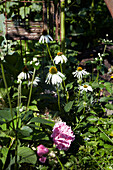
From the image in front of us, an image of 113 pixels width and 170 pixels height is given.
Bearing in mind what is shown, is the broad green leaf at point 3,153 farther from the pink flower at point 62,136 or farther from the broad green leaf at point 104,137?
the broad green leaf at point 104,137

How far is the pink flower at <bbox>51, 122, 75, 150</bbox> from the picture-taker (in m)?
1.54

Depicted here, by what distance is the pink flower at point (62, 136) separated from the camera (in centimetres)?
154

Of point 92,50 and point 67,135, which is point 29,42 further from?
point 67,135

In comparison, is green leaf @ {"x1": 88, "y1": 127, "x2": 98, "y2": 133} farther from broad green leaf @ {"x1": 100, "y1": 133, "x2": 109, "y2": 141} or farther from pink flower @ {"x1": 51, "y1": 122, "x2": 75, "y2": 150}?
pink flower @ {"x1": 51, "y1": 122, "x2": 75, "y2": 150}

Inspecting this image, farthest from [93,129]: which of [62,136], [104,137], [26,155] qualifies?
[26,155]

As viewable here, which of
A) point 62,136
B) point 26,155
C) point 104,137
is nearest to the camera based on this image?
point 26,155

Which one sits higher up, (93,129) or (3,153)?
(3,153)

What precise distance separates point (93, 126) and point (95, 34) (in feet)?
8.36

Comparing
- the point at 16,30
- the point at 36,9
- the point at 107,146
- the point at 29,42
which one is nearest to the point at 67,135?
the point at 107,146

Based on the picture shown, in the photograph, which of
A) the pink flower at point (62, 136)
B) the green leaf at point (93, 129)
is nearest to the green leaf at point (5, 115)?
the pink flower at point (62, 136)

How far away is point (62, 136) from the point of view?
156 centimetres

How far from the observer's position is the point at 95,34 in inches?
161

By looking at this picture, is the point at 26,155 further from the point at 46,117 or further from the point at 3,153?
the point at 46,117

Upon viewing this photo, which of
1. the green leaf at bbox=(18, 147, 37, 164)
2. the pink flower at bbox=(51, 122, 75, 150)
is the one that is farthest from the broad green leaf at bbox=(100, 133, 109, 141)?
the green leaf at bbox=(18, 147, 37, 164)
